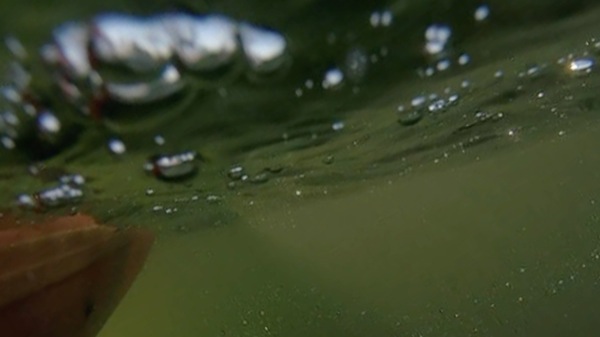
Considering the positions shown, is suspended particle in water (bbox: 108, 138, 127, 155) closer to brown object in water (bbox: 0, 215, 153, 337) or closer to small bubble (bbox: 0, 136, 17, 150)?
small bubble (bbox: 0, 136, 17, 150)

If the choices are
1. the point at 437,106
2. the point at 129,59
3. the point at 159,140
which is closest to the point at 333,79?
the point at 159,140

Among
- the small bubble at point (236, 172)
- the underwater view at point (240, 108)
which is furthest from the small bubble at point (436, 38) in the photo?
the small bubble at point (236, 172)

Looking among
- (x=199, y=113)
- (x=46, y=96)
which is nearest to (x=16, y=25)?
(x=46, y=96)

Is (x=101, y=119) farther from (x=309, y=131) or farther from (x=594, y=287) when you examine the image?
(x=594, y=287)

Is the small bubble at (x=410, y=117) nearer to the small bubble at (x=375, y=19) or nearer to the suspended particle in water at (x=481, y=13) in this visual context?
the suspended particle in water at (x=481, y=13)

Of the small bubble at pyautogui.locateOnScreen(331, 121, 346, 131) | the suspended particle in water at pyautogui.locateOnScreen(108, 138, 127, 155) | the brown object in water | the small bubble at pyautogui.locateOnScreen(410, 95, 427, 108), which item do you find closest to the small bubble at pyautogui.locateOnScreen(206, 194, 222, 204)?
the brown object in water

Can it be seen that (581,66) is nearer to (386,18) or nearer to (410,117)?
(410,117)
